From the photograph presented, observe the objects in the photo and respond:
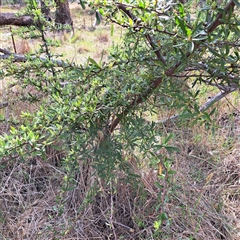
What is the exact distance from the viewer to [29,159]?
1328 millimetres

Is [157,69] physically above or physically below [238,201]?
above

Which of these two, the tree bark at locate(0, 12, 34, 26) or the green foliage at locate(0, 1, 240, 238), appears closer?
the green foliage at locate(0, 1, 240, 238)

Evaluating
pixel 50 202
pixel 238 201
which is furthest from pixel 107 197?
pixel 238 201

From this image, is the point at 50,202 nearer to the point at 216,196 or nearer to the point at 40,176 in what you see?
the point at 40,176

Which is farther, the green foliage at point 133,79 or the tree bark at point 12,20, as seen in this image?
the tree bark at point 12,20

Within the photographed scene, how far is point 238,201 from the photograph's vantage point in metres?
1.24

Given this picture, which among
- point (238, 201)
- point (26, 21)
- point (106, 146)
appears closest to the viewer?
point (106, 146)

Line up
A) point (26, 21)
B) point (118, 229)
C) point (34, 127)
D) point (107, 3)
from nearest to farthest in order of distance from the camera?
1. point (107, 3)
2. point (34, 127)
3. point (118, 229)
4. point (26, 21)

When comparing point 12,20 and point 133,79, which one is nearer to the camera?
point 133,79

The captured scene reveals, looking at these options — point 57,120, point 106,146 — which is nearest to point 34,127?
point 57,120

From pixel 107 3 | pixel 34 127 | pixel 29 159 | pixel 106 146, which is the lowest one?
pixel 29 159

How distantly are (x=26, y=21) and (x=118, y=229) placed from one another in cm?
156

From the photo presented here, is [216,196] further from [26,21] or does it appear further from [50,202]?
[26,21]

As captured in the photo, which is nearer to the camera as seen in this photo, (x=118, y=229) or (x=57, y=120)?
(x=57, y=120)
